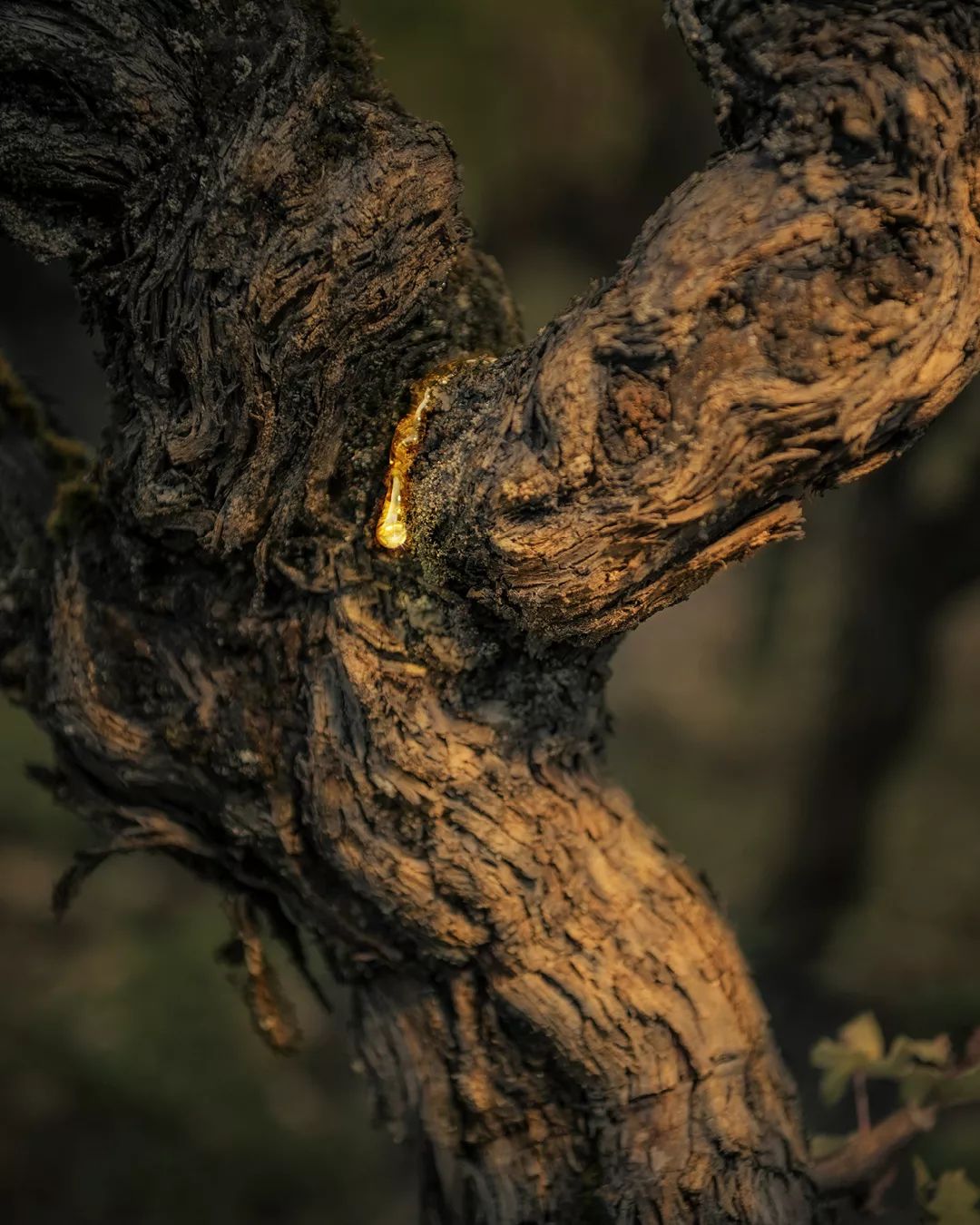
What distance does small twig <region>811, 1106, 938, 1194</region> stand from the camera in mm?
1029

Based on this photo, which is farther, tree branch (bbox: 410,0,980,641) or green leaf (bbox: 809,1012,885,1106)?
green leaf (bbox: 809,1012,885,1106)

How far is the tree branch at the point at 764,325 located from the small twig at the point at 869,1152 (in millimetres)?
667

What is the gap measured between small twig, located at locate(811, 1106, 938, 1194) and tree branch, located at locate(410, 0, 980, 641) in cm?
67

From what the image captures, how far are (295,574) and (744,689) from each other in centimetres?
141

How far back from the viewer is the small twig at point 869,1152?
1.03 m

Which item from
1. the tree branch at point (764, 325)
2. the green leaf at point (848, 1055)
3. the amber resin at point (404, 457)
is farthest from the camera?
the green leaf at point (848, 1055)

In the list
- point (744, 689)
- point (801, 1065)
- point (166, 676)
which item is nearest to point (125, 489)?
point (166, 676)

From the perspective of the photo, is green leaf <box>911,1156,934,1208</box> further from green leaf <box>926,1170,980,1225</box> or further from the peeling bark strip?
the peeling bark strip

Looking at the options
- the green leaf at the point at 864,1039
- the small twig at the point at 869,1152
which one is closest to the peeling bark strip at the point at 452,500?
the small twig at the point at 869,1152

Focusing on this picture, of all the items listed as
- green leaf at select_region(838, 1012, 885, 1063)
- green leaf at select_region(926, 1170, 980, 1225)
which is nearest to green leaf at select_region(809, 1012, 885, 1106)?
green leaf at select_region(838, 1012, 885, 1063)

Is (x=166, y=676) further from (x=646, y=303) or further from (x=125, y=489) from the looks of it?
(x=646, y=303)

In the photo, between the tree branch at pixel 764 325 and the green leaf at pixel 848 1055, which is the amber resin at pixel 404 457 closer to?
the tree branch at pixel 764 325

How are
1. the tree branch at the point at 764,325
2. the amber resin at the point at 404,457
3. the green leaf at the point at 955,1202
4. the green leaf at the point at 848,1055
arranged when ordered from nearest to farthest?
the tree branch at the point at 764,325 → the amber resin at the point at 404,457 → the green leaf at the point at 955,1202 → the green leaf at the point at 848,1055

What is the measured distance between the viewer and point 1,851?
2080 millimetres
